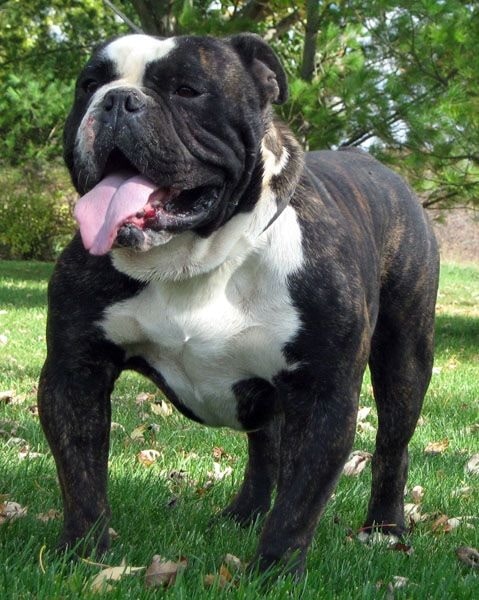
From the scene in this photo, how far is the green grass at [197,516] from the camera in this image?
3.09 meters

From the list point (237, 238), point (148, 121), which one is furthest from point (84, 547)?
point (148, 121)

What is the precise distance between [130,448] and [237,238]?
2.29 m

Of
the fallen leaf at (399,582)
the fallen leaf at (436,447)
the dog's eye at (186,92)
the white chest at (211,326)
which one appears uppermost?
the dog's eye at (186,92)

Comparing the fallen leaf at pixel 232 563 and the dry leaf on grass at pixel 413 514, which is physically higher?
the fallen leaf at pixel 232 563

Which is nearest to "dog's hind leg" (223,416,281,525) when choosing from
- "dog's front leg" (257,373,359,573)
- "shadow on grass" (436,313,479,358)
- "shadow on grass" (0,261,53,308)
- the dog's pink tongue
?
"dog's front leg" (257,373,359,573)

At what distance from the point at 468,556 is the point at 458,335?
9.19 meters

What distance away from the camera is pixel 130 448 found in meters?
5.55

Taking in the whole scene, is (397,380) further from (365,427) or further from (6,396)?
(6,396)

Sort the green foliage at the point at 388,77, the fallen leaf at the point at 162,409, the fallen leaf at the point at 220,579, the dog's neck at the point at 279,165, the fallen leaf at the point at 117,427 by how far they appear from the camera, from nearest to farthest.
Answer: the fallen leaf at the point at 220,579
the dog's neck at the point at 279,165
the fallen leaf at the point at 117,427
the fallen leaf at the point at 162,409
the green foliage at the point at 388,77

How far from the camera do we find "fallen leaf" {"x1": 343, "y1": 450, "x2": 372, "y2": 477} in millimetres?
5520

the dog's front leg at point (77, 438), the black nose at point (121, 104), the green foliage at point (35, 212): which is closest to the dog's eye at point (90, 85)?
the black nose at point (121, 104)

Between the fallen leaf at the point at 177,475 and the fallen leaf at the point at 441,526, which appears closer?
the fallen leaf at the point at 441,526

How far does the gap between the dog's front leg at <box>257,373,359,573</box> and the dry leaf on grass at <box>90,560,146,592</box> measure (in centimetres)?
42

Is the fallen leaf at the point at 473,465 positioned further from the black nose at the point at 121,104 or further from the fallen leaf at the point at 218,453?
the black nose at the point at 121,104
